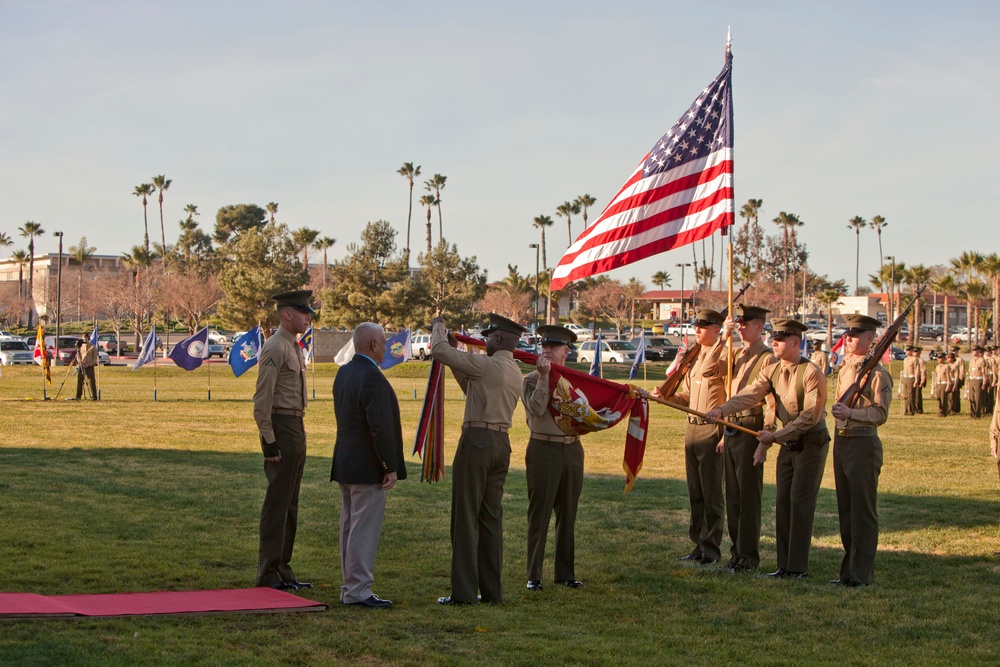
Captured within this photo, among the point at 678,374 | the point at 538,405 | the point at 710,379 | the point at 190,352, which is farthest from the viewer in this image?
the point at 190,352

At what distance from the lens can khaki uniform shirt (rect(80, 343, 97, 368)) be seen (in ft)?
101

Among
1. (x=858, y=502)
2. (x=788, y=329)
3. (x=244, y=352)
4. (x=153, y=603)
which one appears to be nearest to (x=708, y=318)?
(x=788, y=329)

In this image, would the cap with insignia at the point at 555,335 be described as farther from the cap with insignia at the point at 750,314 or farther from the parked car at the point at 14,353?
the parked car at the point at 14,353

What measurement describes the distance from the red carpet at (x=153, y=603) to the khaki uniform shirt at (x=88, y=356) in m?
24.6

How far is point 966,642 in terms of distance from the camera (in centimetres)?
686

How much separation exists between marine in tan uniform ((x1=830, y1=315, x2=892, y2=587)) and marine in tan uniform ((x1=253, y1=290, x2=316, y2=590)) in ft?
14.5

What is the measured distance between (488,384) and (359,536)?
4.92 feet

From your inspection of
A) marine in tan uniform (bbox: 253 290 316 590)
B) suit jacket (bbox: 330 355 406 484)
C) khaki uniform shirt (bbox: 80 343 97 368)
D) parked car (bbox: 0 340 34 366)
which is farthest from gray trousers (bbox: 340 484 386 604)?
parked car (bbox: 0 340 34 366)

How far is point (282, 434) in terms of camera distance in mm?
8742

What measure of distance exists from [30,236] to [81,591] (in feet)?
364

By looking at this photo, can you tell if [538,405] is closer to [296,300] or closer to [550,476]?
[550,476]

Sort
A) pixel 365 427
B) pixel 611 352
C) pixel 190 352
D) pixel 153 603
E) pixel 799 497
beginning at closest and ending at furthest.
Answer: pixel 153 603
pixel 365 427
pixel 799 497
pixel 190 352
pixel 611 352

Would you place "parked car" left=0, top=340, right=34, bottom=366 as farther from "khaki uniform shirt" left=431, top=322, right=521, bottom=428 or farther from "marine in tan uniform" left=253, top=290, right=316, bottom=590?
"khaki uniform shirt" left=431, top=322, right=521, bottom=428

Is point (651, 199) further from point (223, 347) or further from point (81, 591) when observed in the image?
point (223, 347)
